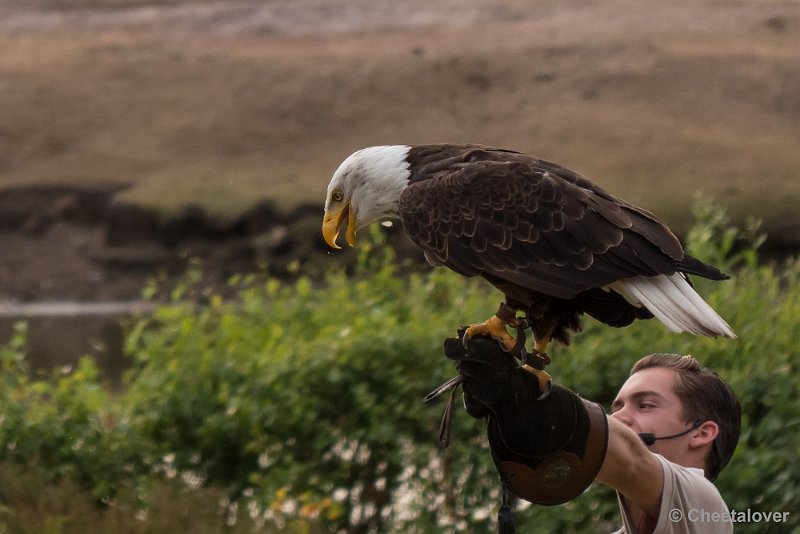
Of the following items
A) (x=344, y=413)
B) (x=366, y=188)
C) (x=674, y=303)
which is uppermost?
(x=674, y=303)

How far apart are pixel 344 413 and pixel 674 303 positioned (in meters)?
2.50

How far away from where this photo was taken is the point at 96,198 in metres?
18.4

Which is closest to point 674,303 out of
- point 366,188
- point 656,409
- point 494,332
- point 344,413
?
point 656,409

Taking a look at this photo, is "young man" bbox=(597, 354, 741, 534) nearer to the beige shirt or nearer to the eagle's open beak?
the beige shirt

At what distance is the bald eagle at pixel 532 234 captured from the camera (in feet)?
12.3

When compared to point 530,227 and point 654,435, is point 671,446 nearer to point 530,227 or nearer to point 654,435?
point 654,435

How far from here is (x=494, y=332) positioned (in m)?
3.75

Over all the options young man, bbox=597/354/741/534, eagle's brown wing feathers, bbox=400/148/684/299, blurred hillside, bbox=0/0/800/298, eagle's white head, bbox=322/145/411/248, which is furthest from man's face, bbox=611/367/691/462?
blurred hillside, bbox=0/0/800/298

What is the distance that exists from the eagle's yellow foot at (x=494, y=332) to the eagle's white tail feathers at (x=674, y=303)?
33 centimetres

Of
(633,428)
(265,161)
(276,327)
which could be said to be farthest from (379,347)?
(265,161)

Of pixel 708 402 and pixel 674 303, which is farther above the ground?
pixel 674 303

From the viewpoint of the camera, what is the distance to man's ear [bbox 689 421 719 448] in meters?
3.71

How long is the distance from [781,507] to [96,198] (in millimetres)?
14633

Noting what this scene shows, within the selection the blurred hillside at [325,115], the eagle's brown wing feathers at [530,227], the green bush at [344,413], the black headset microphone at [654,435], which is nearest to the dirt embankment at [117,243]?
the blurred hillside at [325,115]
